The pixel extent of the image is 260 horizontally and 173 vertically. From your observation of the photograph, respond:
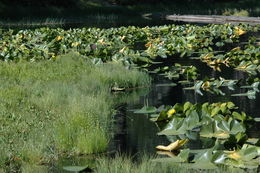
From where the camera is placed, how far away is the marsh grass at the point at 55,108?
8.25 meters

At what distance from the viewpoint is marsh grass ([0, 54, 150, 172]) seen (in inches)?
325

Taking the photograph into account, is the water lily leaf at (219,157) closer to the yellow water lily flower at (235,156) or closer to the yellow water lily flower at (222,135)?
the yellow water lily flower at (235,156)

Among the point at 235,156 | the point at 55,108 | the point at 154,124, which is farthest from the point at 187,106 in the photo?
the point at 235,156

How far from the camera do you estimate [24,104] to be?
10.8m

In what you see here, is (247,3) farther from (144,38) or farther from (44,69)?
(44,69)

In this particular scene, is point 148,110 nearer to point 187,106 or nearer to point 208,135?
point 187,106

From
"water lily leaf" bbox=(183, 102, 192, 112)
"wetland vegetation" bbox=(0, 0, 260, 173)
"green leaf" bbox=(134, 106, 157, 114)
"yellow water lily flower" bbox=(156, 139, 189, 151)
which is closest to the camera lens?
"wetland vegetation" bbox=(0, 0, 260, 173)

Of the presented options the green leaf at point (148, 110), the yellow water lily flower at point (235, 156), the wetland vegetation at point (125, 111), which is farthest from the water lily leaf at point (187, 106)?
the yellow water lily flower at point (235, 156)

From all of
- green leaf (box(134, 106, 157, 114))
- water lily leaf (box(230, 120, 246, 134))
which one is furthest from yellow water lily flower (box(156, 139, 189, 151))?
green leaf (box(134, 106, 157, 114))

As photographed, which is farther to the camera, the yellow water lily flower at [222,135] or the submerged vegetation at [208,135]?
the yellow water lily flower at [222,135]

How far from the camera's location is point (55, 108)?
10.6 m

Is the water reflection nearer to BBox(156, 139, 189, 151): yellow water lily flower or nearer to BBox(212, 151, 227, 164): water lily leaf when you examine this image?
BBox(156, 139, 189, 151): yellow water lily flower

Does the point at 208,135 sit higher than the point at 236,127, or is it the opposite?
the point at 236,127

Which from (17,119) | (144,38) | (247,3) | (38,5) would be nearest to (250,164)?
(17,119)
